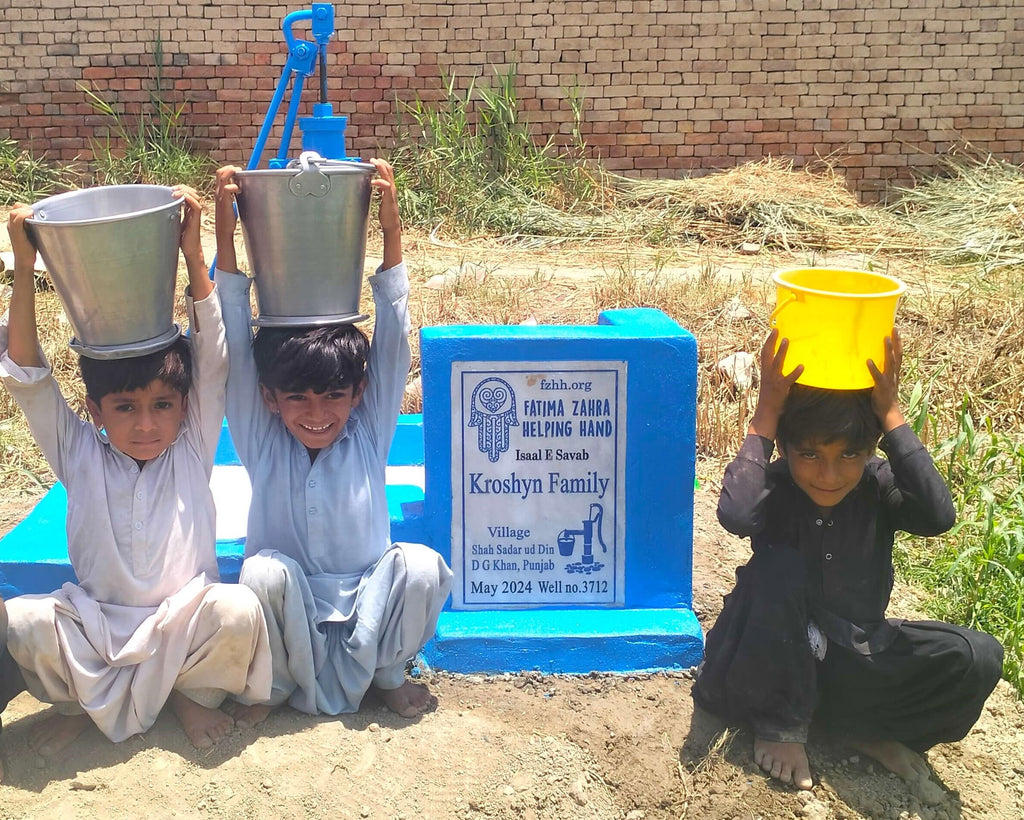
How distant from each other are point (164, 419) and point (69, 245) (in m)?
0.48

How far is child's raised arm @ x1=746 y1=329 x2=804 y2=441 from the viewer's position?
2.47m

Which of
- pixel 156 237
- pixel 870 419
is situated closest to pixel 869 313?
pixel 870 419

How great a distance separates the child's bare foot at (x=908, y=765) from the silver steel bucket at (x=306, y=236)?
169 cm

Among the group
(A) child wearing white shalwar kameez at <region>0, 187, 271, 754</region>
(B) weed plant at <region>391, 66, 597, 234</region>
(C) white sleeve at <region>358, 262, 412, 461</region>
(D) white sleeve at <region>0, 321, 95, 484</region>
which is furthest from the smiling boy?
(B) weed plant at <region>391, 66, 597, 234</region>

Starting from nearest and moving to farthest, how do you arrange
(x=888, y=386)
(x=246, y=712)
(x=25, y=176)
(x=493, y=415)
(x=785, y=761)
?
1. (x=888, y=386)
2. (x=785, y=761)
3. (x=246, y=712)
4. (x=493, y=415)
5. (x=25, y=176)

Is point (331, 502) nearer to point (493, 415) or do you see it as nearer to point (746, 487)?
point (493, 415)

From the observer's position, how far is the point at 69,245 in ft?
7.64

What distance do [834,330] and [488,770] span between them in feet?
4.32

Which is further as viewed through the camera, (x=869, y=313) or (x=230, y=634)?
(x=230, y=634)

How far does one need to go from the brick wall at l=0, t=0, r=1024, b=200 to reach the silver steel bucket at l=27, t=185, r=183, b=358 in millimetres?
7476

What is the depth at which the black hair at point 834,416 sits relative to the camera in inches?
99.9

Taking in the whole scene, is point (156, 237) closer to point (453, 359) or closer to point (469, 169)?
point (453, 359)

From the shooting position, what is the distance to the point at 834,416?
254cm

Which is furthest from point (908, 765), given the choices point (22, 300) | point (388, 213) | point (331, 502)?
point (22, 300)
